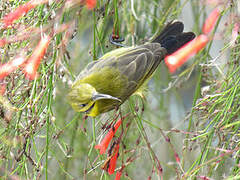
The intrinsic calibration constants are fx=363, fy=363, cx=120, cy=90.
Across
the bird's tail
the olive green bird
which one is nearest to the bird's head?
the olive green bird

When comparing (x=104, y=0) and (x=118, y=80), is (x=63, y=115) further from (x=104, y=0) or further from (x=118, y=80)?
(x=104, y=0)

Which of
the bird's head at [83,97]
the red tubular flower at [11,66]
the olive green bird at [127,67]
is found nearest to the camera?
the red tubular flower at [11,66]

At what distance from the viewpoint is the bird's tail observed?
1.66 metres

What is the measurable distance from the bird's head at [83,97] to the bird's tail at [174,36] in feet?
1.48

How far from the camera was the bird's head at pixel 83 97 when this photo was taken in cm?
147

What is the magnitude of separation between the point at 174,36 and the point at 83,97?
538 millimetres

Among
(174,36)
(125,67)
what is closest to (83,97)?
(125,67)

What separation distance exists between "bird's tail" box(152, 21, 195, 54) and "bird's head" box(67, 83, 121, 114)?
451 mm

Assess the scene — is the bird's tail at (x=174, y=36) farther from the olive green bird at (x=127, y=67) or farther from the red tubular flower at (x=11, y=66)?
the red tubular flower at (x=11, y=66)

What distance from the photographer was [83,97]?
1.48 meters

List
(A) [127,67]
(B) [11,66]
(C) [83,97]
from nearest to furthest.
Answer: (B) [11,66] → (C) [83,97] → (A) [127,67]

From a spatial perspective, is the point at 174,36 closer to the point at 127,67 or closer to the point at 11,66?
the point at 127,67

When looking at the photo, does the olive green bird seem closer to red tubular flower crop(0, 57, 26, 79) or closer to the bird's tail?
the bird's tail

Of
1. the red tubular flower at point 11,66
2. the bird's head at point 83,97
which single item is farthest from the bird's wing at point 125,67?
the red tubular flower at point 11,66
